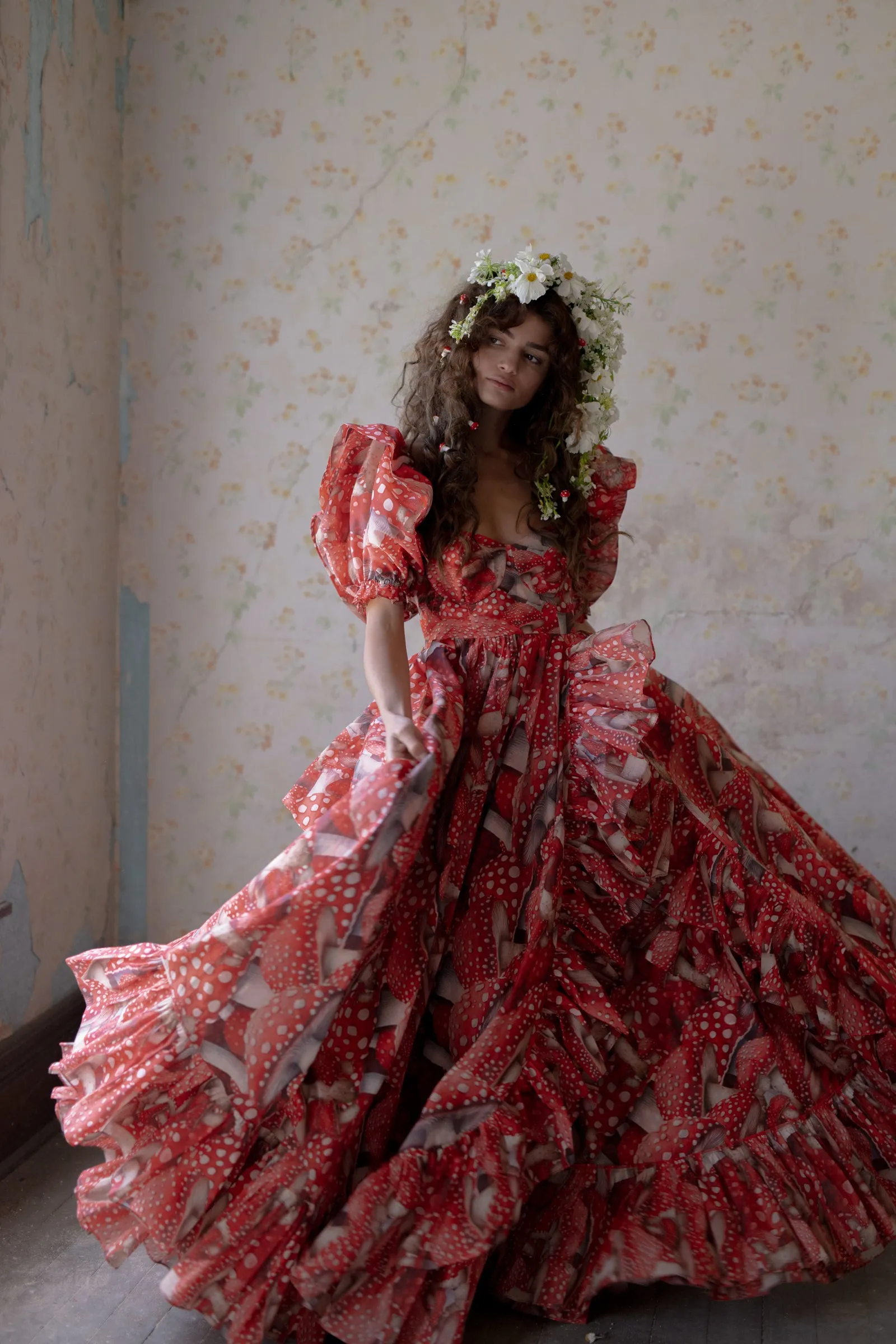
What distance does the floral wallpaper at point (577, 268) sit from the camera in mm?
2494

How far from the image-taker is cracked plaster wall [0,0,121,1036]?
7.34 feet

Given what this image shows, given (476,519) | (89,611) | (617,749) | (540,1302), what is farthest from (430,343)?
(540,1302)

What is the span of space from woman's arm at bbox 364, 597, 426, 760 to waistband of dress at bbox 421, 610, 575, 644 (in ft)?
0.35

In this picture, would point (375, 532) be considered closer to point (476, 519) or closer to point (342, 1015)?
point (476, 519)

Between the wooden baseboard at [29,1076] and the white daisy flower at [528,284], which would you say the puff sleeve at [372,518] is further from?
the wooden baseboard at [29,1076]

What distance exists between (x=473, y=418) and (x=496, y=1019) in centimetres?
96

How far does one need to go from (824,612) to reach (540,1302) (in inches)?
58.9

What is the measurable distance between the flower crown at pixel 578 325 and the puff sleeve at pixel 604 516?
0.10 feet

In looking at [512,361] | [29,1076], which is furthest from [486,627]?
[29,1076]

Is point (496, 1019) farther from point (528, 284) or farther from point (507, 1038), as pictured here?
point (528, 284)

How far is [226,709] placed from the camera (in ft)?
9.06

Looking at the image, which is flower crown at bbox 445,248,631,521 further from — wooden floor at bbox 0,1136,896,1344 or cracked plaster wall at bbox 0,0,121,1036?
wooden floor at bbox 0,1136,896,1344

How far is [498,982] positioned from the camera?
1729 mm

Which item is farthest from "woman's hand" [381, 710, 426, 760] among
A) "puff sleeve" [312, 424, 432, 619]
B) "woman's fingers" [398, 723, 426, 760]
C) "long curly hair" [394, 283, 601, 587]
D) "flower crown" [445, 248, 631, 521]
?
"flower crown" [445, 248, 631, 521]
